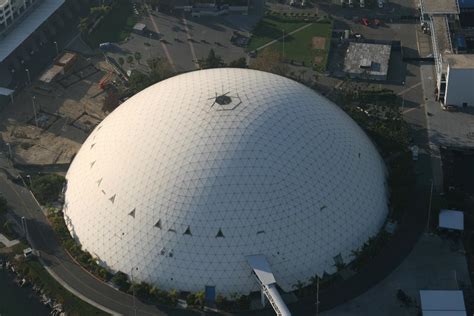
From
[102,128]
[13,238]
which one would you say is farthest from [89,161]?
[13,238]

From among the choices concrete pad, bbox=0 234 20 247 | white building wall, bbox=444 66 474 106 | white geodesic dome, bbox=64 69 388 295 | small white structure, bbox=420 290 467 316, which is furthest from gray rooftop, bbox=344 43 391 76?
concrete pad, bbox=0 234 20 247

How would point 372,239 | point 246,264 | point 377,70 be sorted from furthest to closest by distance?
point 377,70
point 372,239
point 246,264

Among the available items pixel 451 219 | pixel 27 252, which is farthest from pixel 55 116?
pixel 451 219

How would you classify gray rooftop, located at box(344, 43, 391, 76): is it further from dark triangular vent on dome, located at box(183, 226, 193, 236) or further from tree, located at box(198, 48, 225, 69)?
dark triangular vent on dome, located at box(183, 226, 193, 236)

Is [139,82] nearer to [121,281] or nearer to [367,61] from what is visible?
[367,61]

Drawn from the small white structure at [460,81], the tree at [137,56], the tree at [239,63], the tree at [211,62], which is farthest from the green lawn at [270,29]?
the small white structure at [460,81]

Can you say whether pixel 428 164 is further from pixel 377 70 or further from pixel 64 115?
pixel 64 115
